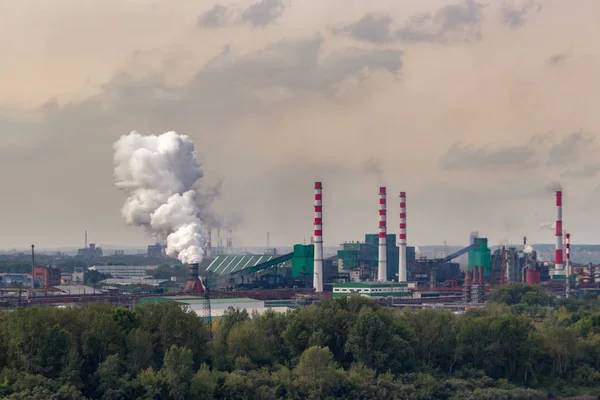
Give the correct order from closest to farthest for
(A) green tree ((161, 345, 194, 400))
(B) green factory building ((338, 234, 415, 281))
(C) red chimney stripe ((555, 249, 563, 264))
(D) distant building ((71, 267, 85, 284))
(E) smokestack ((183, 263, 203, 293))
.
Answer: (A) green tree ((161, 345, 194, 400)) < (E) smokestack ((183, 263, 203, 293)) < (C) red chimney stripe ((555, 249, 563, 264)) < (B) green factory building ((338, 234, 415, 281)) < (D) distant building ((71, 267, 85, 284))

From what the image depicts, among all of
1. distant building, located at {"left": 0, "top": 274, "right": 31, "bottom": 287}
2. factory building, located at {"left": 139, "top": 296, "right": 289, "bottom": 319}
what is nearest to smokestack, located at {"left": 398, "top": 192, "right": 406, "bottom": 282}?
factory building, located at {"left": 139, "top": 296, "right": 289, "bottom": 319}

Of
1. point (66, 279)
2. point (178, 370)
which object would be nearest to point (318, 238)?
point (66, 279)

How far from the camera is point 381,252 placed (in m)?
74.5

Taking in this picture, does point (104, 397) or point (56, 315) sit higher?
point (56, 315)

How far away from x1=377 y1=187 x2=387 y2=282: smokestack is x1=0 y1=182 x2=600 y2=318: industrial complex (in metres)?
0.07

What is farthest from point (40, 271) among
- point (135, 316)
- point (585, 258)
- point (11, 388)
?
point (585, 258)

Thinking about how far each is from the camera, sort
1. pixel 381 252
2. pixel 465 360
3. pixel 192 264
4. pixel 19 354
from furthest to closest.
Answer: pixel 381 252
pixel 192 264
pixel 465 360
pixel 19 354

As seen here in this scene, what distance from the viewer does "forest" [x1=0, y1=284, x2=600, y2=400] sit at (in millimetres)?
29344

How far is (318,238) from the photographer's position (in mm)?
67625

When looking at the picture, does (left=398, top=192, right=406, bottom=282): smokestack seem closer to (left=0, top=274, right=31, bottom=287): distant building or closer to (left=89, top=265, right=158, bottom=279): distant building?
(left=0, top=274, right=31, bottom=287): distant building

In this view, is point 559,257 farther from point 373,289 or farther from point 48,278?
point 48,278

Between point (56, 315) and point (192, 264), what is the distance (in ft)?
70.5

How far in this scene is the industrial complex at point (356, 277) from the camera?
6358 centimetres

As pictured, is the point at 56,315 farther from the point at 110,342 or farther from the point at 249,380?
the point at 249,380
